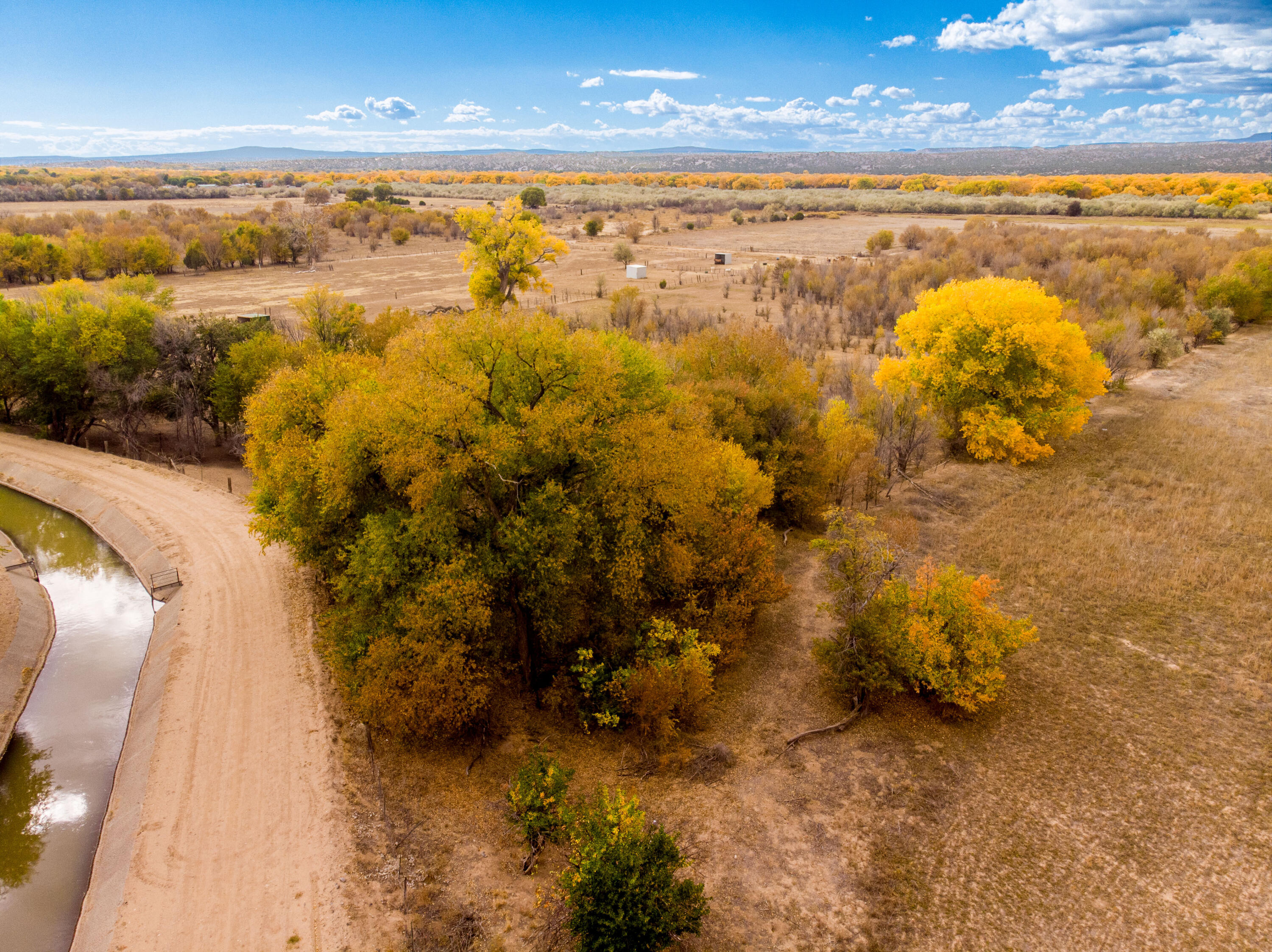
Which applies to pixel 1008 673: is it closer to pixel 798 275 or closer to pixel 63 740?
pixel 63 740

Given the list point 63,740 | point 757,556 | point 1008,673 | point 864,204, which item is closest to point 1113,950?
point 1008,673

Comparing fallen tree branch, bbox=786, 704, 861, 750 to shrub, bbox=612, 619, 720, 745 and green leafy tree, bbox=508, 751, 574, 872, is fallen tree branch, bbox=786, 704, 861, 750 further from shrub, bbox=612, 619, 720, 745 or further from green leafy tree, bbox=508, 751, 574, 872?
green leafy tree, bbox=508, 751, 574, 872

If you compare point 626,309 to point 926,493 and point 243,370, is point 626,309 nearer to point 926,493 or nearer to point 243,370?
point 243,370

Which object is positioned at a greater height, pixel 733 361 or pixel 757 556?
pixel 733 361

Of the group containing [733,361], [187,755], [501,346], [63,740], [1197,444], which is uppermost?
[501,346]

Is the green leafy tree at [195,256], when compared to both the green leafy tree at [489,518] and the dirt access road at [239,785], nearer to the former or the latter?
the dirt access road at [239,785]

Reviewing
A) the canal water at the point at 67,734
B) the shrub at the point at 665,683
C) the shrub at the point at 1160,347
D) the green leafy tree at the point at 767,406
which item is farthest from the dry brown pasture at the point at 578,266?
the shrub at the point at 665,683
